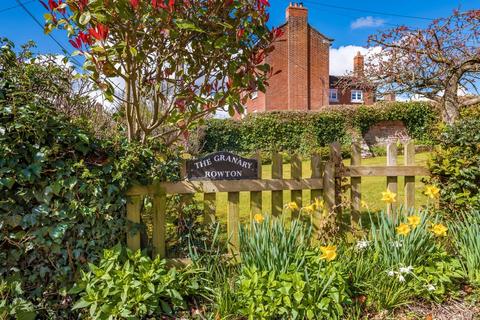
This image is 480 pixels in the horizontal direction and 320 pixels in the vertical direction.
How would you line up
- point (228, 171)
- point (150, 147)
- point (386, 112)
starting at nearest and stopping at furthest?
point (150, 147)
point (228, 171)
point (386, 112)

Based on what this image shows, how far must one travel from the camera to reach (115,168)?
2.76 meters

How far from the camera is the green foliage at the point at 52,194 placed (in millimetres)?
2512

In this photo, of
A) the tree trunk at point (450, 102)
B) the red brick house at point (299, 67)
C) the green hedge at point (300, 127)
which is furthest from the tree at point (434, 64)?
the red brick house at point (299, 67)

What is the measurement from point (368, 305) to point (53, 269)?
8.22 feet

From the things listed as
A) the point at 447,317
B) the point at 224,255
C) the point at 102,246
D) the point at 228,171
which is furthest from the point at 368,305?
the point at 102,246

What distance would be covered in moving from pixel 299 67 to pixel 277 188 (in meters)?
20.7

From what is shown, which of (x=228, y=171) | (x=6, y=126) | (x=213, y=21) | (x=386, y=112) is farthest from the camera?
(x=386, y=112)

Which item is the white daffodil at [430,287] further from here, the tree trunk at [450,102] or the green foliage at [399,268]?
the tree trunk at [450,102]

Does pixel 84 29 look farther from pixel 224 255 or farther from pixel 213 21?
pixel 224 255

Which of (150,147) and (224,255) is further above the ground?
(150,147)

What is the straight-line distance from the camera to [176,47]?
3062mm

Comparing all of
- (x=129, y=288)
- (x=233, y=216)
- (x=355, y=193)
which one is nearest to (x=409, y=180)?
(x=355, y=193)

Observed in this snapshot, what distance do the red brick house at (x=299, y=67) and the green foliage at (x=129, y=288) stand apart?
67.7 feet

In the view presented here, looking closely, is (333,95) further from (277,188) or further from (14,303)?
(14,303)
